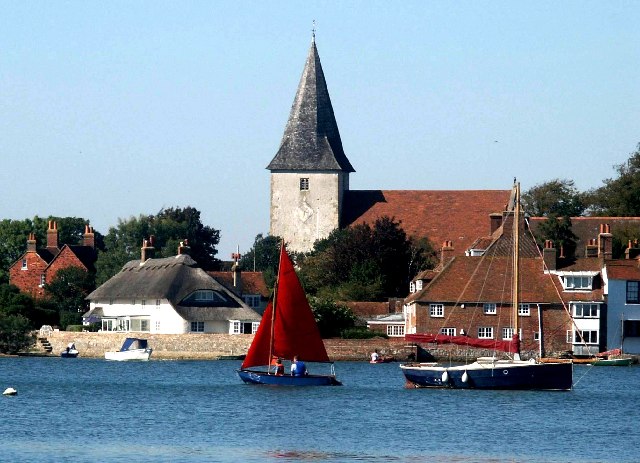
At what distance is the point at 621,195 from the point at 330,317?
3787 cm

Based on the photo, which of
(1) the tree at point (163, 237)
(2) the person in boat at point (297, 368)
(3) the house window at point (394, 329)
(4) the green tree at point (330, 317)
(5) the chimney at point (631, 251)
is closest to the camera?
(2) the person in boat at point (297, 368)

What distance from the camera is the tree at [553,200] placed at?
129 meters

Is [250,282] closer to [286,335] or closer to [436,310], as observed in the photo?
[436,310]

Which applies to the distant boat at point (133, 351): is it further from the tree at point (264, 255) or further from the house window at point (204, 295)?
the tree at point (264, 255)

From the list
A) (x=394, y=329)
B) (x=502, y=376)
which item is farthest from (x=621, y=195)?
(x=502, y=376)

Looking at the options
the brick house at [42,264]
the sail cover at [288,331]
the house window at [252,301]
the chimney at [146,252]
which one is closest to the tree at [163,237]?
the brick house at [42,264]

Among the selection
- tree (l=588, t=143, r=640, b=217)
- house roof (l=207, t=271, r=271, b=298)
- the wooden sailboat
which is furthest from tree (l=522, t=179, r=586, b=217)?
the wooden sailboat

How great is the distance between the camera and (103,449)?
46.3 m

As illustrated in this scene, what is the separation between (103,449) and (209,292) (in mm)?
50062

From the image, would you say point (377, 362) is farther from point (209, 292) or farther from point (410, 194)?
point (410, 194)

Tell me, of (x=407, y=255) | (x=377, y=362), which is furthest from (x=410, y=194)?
(x=377, y=362)

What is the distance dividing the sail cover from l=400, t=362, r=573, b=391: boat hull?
3.94 m

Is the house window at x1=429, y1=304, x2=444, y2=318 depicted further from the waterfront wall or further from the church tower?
the church tower

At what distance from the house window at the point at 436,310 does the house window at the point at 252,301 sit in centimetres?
1529
